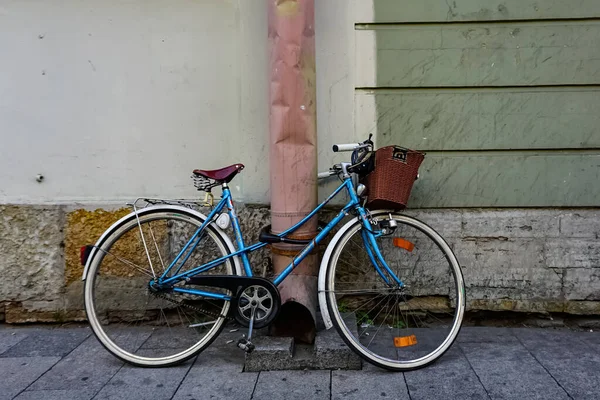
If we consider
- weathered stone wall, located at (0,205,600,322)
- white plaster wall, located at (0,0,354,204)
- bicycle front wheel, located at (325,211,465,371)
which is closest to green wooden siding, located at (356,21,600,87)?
white plaster wall, located at (0,0,354,204)

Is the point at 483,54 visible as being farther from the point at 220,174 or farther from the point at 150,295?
the point at 150,295

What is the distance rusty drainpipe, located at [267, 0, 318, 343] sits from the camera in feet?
12.1

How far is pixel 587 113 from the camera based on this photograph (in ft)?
13.4

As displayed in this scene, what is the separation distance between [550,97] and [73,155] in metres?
3.47

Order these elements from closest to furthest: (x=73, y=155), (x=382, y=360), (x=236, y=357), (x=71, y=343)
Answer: (x=382, y=360) < (x=236, y=357) < (x=71, y=343) < (x=73, y=155)

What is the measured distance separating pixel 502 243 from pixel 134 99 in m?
2.87

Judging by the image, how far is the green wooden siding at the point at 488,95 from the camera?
13.3 ft

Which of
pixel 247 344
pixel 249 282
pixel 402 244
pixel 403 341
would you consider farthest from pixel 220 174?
pixel 403 341

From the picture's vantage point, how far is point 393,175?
3490 millimetres

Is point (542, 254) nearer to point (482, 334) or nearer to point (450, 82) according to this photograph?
point (482, 334)

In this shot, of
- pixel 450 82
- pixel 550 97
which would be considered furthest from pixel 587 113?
pixel 450 82

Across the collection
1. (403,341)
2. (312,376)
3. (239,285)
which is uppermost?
(239,285)

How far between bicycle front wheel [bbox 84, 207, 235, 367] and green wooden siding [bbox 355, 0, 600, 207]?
4.93ft

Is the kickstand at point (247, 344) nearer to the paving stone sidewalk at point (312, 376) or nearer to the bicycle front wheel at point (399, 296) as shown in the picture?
the paving stone sidewalk at point (312, 376)
